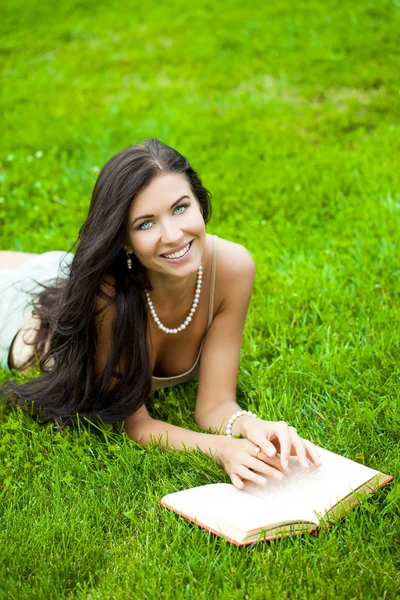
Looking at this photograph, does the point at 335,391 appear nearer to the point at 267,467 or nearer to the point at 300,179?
the point at 267,467

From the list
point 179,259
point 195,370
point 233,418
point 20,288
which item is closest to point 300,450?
point 233,418

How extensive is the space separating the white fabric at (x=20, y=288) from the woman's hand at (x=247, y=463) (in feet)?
5.14

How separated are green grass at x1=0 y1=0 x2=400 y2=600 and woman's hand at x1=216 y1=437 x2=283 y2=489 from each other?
21 centimetres

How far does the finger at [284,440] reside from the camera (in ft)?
8.54

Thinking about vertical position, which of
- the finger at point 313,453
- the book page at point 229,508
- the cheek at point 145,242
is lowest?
the book page at point 229,508

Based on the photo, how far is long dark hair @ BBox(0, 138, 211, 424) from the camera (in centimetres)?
295

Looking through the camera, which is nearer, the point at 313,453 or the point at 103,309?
the point at 313,453

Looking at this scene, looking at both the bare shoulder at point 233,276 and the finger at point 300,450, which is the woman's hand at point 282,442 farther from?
the bare shoulder at point 233,276

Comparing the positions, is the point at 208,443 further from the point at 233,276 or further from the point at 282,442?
the point at 233,276

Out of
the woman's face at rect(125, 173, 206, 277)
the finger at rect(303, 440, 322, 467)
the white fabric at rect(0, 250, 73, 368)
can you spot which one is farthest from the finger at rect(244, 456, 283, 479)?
the white fabric at rect(0, 250, 73, 368)

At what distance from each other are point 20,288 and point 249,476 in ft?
6.69

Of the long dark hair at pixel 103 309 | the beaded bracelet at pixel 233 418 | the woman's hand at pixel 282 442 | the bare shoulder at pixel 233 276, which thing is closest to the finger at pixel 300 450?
the woman's hand at pixel 282 442

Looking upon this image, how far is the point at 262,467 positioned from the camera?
265 cm

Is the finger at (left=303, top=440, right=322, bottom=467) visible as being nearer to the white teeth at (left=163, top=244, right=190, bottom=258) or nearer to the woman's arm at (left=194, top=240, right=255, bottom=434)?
the woman's arm at (left=194, top=240, right=255, bottom=434)
